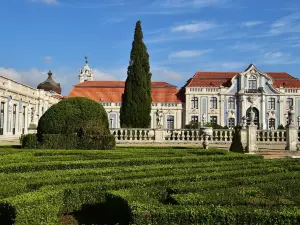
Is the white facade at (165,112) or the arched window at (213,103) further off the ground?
the arched window at (213,103)

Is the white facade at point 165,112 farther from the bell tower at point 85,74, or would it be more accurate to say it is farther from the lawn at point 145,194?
the lawn at point 145,194

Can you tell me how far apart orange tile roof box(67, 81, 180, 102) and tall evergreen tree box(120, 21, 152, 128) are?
25.3 meters

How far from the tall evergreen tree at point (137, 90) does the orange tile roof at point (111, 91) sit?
25278 millimetres

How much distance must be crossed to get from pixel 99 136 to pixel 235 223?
10235 mm

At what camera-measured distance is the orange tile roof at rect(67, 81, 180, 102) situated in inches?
2021

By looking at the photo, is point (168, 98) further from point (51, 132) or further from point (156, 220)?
point (156, 220)

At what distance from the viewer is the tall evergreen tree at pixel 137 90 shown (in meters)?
25.3

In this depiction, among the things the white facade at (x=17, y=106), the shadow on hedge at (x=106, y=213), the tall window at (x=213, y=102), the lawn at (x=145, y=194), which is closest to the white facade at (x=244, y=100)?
the tall window at (x=213, y=102)

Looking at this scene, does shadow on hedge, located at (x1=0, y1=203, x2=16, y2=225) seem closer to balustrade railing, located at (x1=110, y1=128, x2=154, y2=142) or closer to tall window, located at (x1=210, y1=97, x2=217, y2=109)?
balustrade railing, located at (x1=110, y1=128, x2=154, y2=142)

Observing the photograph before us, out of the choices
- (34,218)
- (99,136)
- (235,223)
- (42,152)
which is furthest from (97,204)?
(99,136)

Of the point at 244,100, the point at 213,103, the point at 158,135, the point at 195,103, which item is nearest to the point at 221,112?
the point at 213,103

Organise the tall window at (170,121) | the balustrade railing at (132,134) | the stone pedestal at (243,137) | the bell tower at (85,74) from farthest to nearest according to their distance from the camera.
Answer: the bell tower at (85,74), the tall window at (170,121), the balustrade railing at (132,134), the stone pedestal at (243,137)

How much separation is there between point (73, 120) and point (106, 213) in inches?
361

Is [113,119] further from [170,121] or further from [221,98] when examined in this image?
[221,98]
